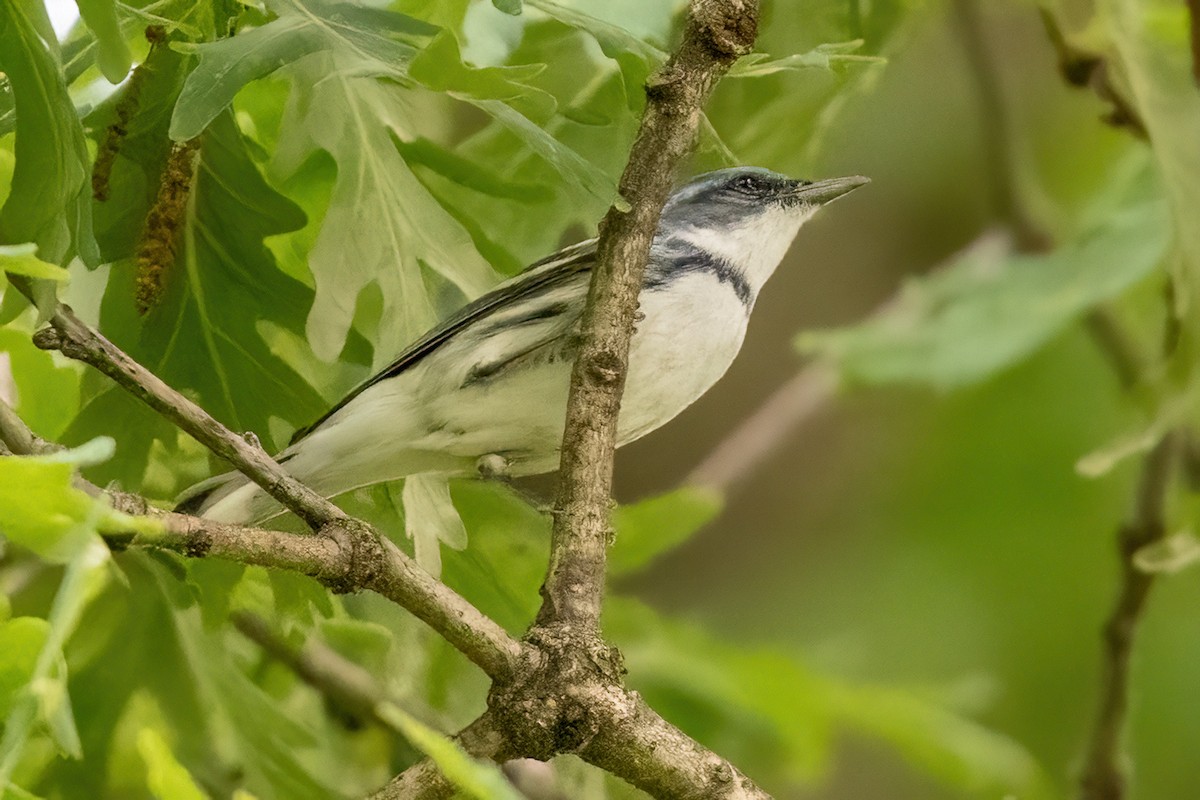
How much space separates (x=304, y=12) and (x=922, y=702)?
1.71 m

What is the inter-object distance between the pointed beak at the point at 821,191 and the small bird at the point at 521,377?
8cm

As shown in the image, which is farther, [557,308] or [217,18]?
[557,308]

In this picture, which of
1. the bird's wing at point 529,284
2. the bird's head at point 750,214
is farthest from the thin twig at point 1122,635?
the bird's wing at point 529,284

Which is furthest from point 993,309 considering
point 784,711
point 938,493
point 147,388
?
Result: point 938,493

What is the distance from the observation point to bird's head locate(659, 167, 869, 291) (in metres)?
1.95

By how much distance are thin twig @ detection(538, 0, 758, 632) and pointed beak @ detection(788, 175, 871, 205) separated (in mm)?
804

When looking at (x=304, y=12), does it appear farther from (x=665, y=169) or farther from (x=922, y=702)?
(x=922, y=702)

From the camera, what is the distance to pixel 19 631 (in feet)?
2.72

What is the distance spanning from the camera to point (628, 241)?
1.19 meters

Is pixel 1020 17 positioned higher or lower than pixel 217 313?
higher

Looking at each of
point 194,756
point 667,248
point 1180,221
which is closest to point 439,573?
point 194,756

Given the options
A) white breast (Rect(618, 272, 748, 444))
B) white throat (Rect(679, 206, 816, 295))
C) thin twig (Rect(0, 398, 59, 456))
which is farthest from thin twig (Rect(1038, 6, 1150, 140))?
thin twig (Rect(0, 398, 59, 456))

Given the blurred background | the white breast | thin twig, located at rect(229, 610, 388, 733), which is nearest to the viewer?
the white breast

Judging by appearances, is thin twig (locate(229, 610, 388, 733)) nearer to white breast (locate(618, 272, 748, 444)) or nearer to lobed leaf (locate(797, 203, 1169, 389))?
white breast (locate(618, 272, 748, 444))
